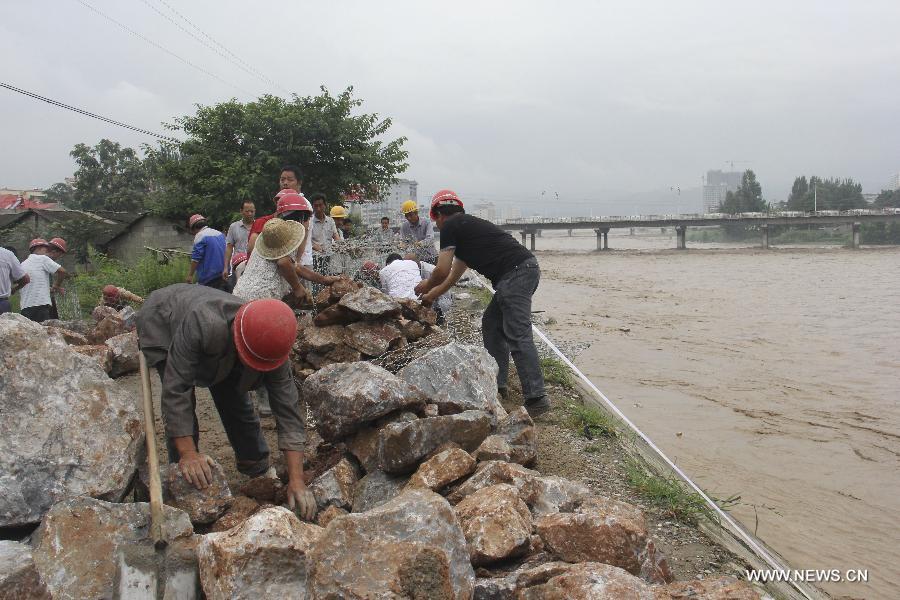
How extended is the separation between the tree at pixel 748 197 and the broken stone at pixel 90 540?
91.6 metres

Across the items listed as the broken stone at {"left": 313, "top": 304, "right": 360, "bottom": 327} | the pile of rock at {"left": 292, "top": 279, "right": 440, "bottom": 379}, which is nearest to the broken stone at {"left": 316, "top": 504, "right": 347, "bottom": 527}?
the pile of rock at {"left": 292, "top": 279, "right": 440, "bottom": 379}

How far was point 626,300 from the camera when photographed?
62.3ft

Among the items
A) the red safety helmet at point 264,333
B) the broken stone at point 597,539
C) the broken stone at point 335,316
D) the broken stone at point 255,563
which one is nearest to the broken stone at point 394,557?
the broken stone at point 255,563

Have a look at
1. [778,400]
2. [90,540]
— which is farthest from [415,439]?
[778,400]

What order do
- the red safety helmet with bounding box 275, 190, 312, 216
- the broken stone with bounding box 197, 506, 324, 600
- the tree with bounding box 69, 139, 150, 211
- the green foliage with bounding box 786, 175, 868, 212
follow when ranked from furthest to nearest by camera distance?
the green foliage with bounding box 786, 175, 868, 212, the tree with bounding box 69, 139, 150, 211, the red safety helmet with bounding box 275, 190, 312, 216, the broken stone with bounding box 197, 506, 324, 600

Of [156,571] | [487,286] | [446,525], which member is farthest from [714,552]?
[487,286]

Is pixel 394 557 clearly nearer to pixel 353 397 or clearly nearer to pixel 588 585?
pixel 588 585

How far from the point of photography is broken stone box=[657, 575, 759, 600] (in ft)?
7.34

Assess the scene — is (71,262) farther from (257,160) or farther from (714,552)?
(714,552)

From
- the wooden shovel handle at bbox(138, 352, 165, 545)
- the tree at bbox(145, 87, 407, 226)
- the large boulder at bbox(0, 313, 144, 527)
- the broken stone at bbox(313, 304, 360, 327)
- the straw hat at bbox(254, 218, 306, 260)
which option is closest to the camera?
the wooden shovel handle at bbox(138, 352, 165, 545)

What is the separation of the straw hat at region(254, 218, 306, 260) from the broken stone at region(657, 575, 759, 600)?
3.00 m

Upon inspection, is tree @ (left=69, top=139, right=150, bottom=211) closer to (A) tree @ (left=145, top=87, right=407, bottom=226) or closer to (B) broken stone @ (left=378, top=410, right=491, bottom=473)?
(A) tree @ (left=145, top=87, right=407, bottom=226)

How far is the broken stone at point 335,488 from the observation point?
314 centimetres

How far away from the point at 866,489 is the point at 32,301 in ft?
27.0
